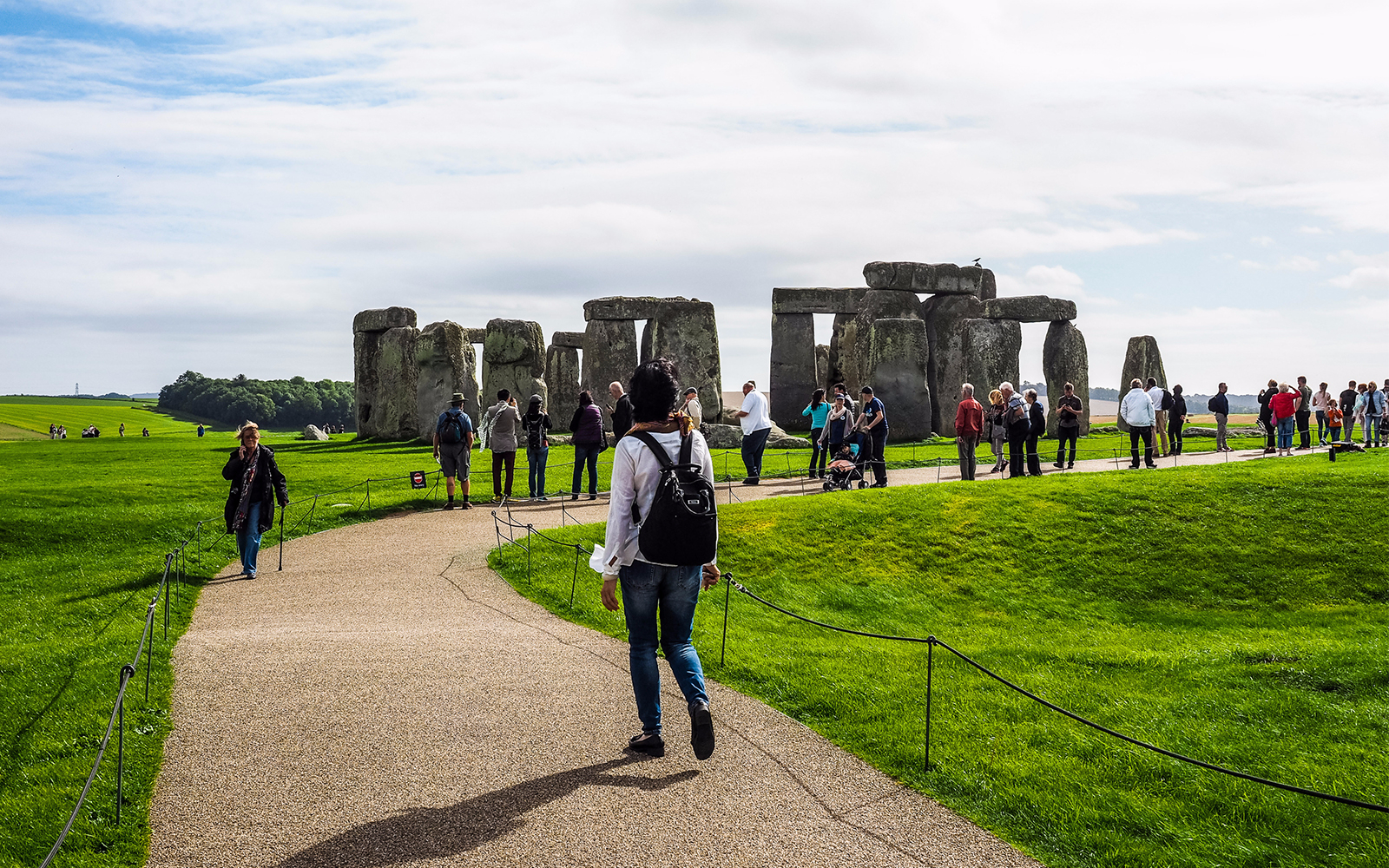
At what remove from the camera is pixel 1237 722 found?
819 centimetres

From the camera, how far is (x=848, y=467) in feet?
60.7

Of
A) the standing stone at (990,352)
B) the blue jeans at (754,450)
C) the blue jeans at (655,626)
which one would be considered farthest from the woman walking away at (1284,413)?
the blue jeans at (655,626)

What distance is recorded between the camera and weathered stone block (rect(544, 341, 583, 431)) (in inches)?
1636

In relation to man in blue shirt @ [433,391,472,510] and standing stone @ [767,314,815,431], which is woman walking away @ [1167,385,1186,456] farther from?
man in blue shirt @ [433,391,472,510]

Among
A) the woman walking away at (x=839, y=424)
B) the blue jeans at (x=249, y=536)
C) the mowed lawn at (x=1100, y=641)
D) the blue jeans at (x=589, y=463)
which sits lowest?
the mowed lawn at (x=1100, y=641)

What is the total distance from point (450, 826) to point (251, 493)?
8.60 m

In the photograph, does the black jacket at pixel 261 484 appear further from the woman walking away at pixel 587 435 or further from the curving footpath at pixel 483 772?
the woman walking away at pixel 587 435

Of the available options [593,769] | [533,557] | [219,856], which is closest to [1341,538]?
[533,557]

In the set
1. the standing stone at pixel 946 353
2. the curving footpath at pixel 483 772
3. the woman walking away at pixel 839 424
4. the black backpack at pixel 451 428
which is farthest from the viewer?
the standing stone at pixel 946 353

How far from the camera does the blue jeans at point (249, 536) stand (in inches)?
517

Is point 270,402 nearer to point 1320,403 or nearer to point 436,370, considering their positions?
point 436,370

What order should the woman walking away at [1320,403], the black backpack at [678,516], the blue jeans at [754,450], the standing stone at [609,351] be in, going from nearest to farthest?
the black backpack at [678,516]
the blue jeans at [754,450]
the woman walking away at [1320,403]
the standing stone at [609,351]

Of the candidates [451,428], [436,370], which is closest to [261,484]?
[451,428]

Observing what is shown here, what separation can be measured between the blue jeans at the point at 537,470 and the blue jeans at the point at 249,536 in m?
6.13
